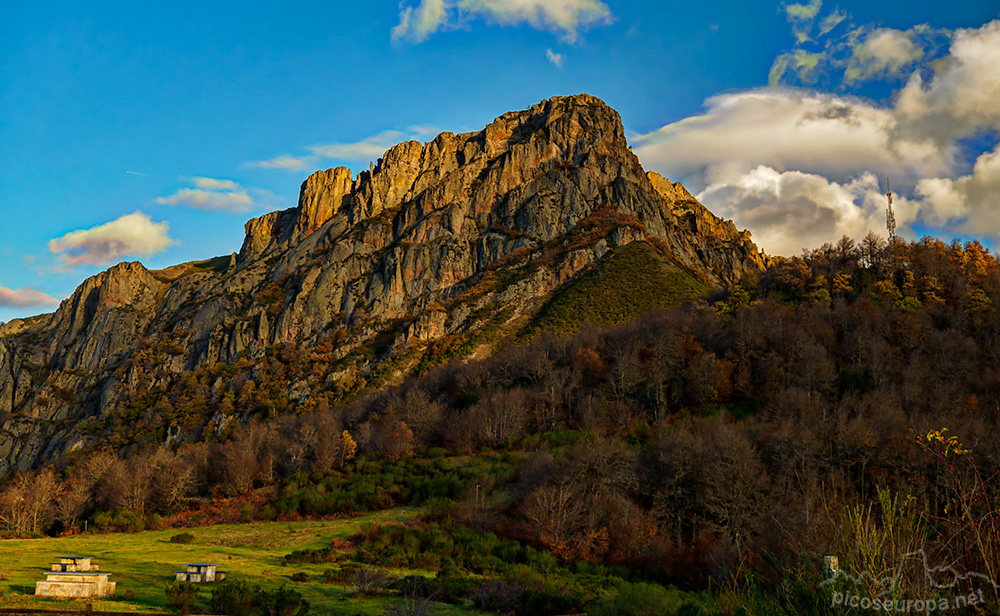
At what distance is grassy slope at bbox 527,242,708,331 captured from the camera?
102m

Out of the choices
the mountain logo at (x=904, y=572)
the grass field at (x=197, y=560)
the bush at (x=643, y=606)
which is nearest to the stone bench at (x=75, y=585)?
the grass field at (x=197, y=560)

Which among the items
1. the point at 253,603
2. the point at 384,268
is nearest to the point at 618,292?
the point at 384,268

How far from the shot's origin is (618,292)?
355 feet

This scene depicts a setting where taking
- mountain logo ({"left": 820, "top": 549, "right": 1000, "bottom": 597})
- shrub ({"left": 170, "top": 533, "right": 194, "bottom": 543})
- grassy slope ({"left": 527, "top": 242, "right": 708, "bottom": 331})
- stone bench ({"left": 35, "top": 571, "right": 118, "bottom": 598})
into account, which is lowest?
shrub ({"left": 170, "top": 533, "right": 194, "bottom": 543})

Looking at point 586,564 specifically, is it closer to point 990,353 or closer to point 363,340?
point 990,353

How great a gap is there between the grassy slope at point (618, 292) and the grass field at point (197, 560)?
2552 inches

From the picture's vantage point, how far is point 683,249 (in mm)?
151625

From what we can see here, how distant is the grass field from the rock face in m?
68.8

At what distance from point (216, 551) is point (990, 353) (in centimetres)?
7297

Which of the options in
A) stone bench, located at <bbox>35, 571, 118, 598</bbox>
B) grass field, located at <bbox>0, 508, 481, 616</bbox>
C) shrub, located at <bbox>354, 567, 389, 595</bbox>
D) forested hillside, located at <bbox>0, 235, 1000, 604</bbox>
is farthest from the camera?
forested hillside, located at <bbox>0, 235, 1000, 604</bbox>

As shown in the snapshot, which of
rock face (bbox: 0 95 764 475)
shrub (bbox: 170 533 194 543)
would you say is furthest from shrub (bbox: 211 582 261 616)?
rock face (bbox: 0 95 764 475)

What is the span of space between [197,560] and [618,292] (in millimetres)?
89963

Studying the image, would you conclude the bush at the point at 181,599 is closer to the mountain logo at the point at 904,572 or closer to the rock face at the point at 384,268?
the mountain logo at the point at 904,572

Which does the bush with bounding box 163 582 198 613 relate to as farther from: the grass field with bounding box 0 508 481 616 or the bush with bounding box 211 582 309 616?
the bush with bounding box 211 582 309 616
